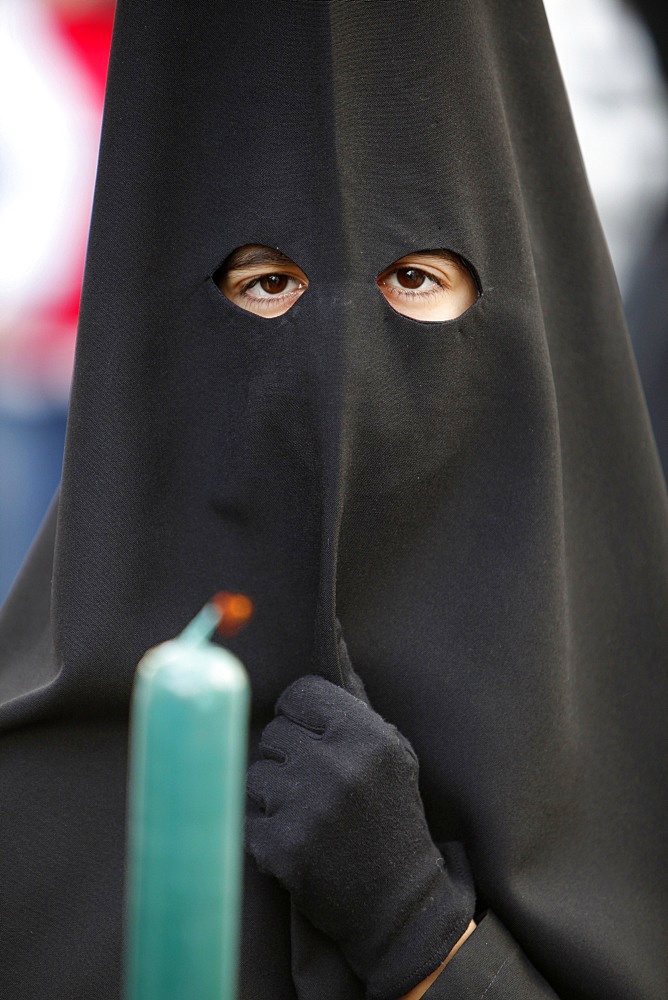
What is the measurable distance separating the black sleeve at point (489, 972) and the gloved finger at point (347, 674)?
13.3 inches

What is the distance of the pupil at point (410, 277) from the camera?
1.60 metres

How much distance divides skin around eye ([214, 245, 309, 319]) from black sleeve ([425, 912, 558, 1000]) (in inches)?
35.6

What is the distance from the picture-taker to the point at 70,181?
4.01 meters

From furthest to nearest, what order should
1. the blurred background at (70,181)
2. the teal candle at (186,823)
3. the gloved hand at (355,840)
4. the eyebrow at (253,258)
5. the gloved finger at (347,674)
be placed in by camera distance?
the blurred background at (70,181)
the eyebrow at (253,258)
the gloved finger at (347,674)
the gloved hand at (355,840)
the teal candle at (186,823)

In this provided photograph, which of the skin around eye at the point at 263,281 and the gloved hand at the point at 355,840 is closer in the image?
the gloved hand at the point at 355,840

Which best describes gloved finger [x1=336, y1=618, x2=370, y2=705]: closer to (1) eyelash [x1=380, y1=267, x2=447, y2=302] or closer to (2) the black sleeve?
(2) the black sleeve

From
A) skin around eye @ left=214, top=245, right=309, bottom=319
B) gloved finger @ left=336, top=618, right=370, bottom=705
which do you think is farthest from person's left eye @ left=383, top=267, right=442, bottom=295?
gloved finger @ left=336, top=618, right=370, bottom=705

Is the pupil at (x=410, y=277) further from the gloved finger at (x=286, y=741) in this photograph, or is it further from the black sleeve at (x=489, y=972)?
the black sleeve at (x=489, y=972)

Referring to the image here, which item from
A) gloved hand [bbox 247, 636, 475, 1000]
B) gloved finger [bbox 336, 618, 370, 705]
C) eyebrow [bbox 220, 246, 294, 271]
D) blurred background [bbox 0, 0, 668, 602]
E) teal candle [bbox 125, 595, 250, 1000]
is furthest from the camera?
blurred background [bbox 0, 0, 668, 602]

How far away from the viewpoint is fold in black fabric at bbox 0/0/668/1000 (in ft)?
4.95

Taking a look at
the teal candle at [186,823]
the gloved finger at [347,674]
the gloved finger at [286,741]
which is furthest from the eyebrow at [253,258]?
the teal candle at [186,823]

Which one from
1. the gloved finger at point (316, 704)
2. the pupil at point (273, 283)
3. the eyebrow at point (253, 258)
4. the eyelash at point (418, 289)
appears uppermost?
the eyebrow at point (253, 258)

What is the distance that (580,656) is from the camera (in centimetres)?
170

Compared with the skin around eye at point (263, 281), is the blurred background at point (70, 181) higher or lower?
higher
